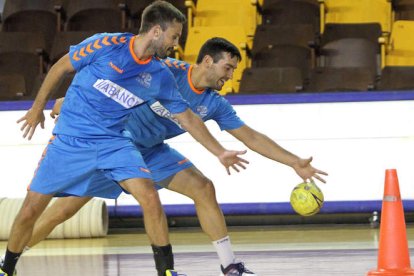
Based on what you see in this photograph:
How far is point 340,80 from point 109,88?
692cm

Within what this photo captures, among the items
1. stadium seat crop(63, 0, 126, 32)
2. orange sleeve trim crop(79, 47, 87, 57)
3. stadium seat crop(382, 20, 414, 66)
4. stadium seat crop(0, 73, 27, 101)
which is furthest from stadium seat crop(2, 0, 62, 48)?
orange sleeve trim crop(79, 47, 87, 57)

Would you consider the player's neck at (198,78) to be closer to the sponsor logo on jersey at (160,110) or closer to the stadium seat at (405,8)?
the sponsor logo on jersey at (160,110)

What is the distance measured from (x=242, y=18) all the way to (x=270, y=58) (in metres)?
1.44

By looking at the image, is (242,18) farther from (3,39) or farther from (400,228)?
(400,228)

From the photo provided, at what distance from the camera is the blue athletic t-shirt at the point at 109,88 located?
6.94 metres

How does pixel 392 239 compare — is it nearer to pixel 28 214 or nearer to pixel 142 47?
pixel 142 47

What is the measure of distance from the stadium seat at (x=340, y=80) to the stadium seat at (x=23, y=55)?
4014 mm

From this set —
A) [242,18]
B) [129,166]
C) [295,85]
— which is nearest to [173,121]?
[129,166]

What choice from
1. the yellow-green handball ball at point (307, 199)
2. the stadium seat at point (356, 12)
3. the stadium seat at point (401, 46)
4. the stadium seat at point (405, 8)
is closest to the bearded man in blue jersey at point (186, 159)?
the yellow-green handball ball at point (307, 199)

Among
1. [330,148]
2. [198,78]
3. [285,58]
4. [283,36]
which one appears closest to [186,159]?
[198,78]

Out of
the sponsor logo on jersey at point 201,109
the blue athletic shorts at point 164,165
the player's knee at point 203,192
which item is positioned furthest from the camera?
the sponsor logo on jersey at point 201,109

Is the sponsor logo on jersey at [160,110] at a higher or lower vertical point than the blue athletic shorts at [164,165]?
higher

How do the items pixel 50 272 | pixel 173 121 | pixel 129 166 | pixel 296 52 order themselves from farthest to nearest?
pixel 296 52, pixel 50 272, pixel 173 121, pixel 129 166

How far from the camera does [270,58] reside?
14344 millimetres
